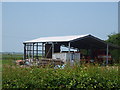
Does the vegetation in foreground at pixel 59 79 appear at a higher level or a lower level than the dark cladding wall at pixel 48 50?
lower

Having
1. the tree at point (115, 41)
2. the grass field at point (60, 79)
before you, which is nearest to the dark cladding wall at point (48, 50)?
the tree at point (115, 41)

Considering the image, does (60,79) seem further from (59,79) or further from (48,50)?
(48,50)

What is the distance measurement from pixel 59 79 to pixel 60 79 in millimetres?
25

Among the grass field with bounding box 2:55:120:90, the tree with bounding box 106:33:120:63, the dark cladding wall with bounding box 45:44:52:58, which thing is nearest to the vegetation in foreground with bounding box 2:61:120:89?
the grass field with bounding box 2:55:120:90

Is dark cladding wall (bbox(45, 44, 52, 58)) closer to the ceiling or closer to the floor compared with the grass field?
closer to the ceiling

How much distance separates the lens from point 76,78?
5367mm

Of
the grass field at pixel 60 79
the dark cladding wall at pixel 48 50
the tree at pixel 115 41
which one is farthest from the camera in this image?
the tree at pixel 115 41

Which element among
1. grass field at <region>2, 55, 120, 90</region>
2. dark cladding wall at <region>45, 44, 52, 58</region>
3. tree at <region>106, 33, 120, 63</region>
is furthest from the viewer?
tree at <region>106, 33, 120, 63</region>

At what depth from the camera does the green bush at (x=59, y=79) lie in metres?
5.23

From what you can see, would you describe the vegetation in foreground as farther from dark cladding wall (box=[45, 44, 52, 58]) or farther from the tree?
the tree

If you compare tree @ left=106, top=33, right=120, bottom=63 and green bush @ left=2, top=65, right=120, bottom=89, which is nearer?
green bush @ left=2, top=65, right=120, bottom=89

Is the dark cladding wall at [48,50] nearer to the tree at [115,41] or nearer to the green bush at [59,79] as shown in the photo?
the tree at [115,41]

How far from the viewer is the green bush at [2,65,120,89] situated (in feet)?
17.1

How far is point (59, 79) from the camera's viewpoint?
5.33 metres
